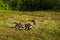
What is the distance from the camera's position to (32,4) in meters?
22.5

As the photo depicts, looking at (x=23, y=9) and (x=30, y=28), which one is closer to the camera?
(x=30, y=28)

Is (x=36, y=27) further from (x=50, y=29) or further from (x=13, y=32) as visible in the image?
(x=13, y=32)

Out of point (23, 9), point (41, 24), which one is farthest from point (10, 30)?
point (23, 9)

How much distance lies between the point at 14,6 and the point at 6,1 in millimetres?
819

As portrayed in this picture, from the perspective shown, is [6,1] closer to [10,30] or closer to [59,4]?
[59,4]

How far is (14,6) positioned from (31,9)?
1.44m

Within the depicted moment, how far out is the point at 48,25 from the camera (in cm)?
1468

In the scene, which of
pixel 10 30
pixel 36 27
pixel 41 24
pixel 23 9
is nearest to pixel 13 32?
pixel 10 30

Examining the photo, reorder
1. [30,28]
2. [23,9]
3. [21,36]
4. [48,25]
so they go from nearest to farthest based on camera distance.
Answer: [21,36] → [30,28] → [48,25] → [23,9]

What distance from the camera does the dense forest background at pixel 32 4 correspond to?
73.0 feet

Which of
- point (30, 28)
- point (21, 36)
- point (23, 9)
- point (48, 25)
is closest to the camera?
point (21, 36)

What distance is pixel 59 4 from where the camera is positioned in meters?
22.5

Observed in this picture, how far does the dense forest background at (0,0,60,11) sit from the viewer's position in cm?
2227

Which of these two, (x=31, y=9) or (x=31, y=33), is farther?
(x=31, y=9)
